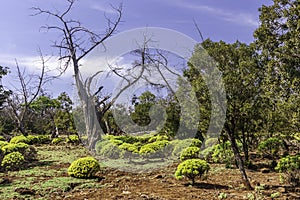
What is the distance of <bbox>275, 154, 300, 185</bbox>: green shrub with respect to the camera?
598 centimetres

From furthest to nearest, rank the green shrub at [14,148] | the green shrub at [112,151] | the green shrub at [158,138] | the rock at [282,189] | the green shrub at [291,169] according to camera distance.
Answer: the green shrub at [158,138] → the green shrub at [112,151] → the green shrub at [14,148] → the green shrub at [291,169] → the rock at [282,189]

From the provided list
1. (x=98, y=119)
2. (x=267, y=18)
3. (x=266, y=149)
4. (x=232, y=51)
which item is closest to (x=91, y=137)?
(x=98, y=119)

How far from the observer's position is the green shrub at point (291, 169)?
19.6 feet

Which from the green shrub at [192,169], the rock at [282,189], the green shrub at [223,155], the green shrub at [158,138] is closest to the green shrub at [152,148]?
the green shrub at [223,155]

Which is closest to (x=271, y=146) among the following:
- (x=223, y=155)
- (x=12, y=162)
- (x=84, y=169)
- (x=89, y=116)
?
(x=223, y=155)

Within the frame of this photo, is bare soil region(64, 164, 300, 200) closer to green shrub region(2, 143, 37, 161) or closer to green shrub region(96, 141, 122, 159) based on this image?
green shrub region(96, 141, 122, 159)

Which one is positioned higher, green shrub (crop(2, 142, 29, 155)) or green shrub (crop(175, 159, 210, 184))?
green shrub (crop(2, 142, 29, 155))

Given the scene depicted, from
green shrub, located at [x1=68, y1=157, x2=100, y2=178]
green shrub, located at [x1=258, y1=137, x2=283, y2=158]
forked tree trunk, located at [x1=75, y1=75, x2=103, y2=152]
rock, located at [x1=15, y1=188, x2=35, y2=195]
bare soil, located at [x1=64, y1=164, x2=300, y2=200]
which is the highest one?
forked tree trunk, located at [x1=75, y1=75, x2=103, y2=152]

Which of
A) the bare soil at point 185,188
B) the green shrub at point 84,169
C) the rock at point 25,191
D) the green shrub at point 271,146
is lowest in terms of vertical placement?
the bare soil at point 185,188

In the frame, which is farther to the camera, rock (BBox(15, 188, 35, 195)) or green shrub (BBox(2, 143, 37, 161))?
green shrub (BBox(2, 143, 37, 161))

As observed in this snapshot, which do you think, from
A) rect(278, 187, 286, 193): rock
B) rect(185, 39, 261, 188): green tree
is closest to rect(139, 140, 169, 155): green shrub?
rect(185, 39, 261, 188): green tree

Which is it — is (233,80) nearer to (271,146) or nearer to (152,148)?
(271,146)

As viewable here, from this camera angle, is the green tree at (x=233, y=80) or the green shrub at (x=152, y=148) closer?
the green tree at (x=233, y=80)

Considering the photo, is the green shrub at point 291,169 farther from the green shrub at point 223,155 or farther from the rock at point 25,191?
the rock at point 25,191
